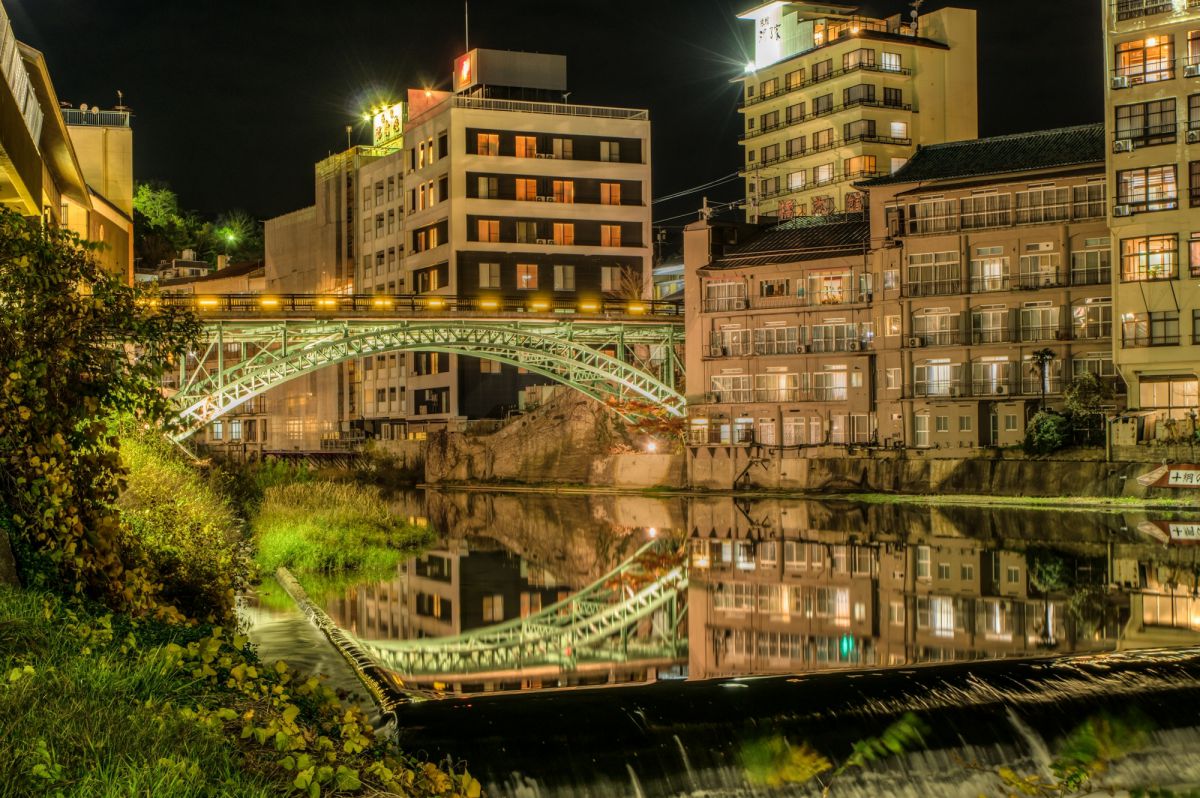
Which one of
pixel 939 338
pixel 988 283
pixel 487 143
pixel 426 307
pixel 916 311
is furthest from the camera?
pixel 487 143

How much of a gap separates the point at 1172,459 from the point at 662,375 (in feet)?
106

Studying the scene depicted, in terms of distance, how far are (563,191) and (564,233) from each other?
283 centimetres

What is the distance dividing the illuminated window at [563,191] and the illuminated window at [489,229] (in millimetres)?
4468

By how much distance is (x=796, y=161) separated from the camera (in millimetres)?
98000

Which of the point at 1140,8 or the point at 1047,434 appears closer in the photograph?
the point at 1047,434

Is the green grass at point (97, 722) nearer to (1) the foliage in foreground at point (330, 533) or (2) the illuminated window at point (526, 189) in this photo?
(1) the foliage in foreground at point (330, 533)

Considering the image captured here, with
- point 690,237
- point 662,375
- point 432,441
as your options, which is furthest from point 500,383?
point 690,237

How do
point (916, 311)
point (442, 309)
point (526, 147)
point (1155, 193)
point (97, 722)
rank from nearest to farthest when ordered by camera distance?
1. point (97, 722)
2. point (1155, 193)
3. point (916, 311)
4. point (442, 309)
5. point (526, 147)

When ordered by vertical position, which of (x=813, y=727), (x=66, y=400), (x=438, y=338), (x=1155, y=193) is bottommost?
(x=813, y=727)

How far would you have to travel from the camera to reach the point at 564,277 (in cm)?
9175

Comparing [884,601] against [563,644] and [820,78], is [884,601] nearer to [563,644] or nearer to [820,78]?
[563,644]

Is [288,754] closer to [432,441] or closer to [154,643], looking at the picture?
[154,643]

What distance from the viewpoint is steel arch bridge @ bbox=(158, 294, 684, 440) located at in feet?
200

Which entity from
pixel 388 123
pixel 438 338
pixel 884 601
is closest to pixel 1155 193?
pixel 884 601
